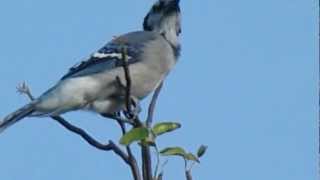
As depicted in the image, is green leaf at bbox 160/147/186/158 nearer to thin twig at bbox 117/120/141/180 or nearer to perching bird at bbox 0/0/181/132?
thin twig at bbox 117/120/141/180

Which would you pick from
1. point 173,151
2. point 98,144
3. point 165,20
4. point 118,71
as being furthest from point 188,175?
point 165,20

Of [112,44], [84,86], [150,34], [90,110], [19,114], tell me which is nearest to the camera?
[19,114]

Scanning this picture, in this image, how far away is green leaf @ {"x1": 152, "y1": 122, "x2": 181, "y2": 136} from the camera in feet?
5.74

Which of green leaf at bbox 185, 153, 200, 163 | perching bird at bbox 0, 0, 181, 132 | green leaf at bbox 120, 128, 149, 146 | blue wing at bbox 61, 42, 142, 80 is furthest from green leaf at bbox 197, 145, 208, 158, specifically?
blue wing at bbox 61, 42, 142, 80

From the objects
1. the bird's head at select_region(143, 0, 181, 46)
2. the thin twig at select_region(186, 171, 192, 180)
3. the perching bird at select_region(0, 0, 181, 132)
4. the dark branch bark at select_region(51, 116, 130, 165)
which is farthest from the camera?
the bird's head at select_region(143, 0, 181, 46)

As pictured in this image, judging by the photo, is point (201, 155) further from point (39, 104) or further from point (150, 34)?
point (150, 34)

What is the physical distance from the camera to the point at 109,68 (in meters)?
4.73

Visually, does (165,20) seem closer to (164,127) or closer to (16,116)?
(16,116)

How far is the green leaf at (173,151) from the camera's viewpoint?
1.73m

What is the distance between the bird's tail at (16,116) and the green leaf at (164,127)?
44.8 inches

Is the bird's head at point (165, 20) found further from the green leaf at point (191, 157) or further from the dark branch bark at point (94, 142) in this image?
the green leaf at point (191, 157)

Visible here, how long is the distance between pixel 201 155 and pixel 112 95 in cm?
254

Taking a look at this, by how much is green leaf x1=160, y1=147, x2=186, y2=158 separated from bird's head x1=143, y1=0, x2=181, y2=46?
3696 mm

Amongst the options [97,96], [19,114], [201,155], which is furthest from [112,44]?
[201,155]
